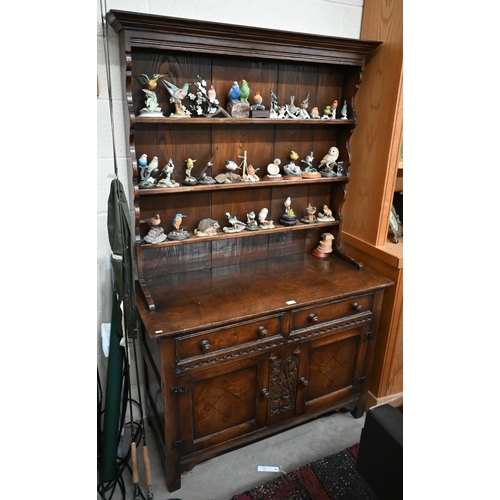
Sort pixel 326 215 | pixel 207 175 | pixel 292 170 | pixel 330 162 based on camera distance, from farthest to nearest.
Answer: pixel 326 215, pixel 330 162, pixel 292 170, pixel 207 175

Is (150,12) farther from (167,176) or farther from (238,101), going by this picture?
(167,176)

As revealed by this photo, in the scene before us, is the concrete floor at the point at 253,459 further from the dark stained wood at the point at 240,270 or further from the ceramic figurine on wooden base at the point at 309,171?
the ceramic figurine on wooden base at the point at 309,171

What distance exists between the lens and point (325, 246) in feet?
7.45

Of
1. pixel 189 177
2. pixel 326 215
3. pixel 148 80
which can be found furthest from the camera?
pixel 326 215

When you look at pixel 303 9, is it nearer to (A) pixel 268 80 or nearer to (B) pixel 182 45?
(A) pixel 268 80

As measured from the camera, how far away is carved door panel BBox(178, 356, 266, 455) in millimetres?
1706

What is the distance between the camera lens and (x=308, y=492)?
181cm

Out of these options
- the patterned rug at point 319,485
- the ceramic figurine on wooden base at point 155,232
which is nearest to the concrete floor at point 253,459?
the patterned rug at point 319,485

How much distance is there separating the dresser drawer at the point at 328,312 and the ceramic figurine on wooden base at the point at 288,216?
49 centimetres

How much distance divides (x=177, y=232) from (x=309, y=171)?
77cm

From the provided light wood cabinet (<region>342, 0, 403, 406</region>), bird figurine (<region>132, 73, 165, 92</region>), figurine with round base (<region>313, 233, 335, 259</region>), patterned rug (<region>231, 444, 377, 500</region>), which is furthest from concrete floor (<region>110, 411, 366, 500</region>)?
bird figurine (<region>132, 73, 165, 92</region>)

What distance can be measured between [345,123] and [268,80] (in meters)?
0.46

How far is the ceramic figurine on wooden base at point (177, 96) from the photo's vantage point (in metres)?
1.67

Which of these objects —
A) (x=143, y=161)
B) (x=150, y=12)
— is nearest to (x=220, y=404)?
(x=143, y=161)
